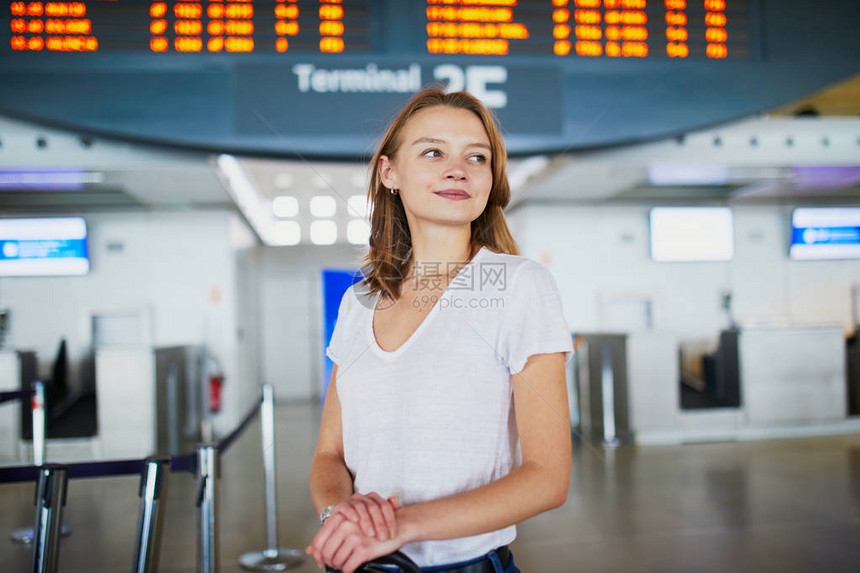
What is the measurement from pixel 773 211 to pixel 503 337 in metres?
7.16

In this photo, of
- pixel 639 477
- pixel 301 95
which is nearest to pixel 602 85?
pixel 301 95

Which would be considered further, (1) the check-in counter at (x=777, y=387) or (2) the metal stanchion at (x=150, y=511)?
(1) the check-in counter at (x=777, y=387)

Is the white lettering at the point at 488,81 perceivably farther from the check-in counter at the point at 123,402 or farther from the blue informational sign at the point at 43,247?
the check-in counter at the point at 123,402

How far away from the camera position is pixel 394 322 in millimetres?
917

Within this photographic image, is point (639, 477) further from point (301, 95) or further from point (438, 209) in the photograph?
point (438, 209)

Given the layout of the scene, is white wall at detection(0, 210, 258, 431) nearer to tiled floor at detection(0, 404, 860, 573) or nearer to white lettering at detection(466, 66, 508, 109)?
tiled floor at detection(0, 404, 860, 573)

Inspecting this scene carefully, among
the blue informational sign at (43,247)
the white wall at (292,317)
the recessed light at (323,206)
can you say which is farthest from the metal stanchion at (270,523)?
the recessed light at (323,206)

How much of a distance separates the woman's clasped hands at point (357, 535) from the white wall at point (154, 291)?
4.80 m

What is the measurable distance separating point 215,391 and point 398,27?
4.76 m

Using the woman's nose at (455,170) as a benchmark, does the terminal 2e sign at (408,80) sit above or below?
above

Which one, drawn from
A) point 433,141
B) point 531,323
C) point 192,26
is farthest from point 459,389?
point 192,26

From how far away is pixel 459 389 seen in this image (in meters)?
0.80

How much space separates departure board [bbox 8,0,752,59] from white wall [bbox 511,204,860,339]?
155 inches

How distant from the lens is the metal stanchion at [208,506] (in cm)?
188
